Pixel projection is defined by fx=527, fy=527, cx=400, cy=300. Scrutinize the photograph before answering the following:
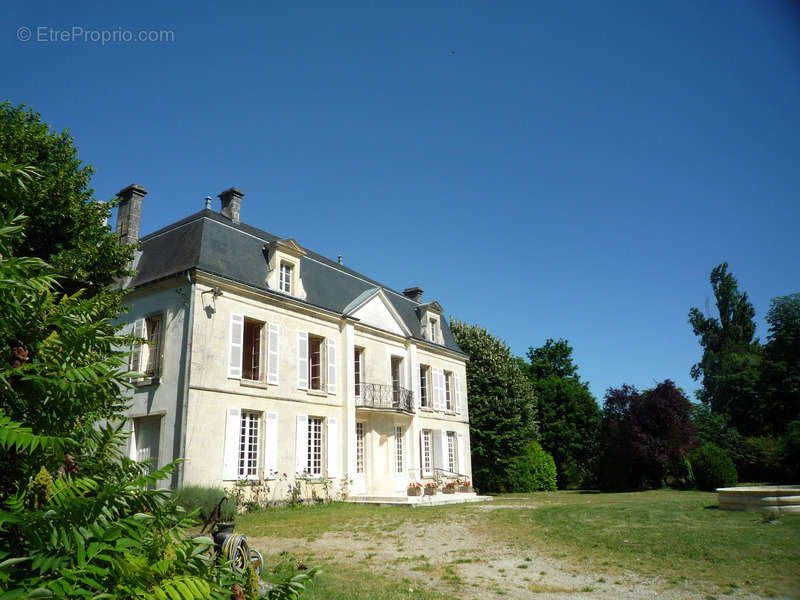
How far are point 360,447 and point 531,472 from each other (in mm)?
11939

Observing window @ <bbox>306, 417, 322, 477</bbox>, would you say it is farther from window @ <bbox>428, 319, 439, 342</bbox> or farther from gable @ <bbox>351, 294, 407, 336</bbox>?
window @ <bbox>428, 319, 439, 342</bbox>

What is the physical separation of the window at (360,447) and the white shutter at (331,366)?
2340mm

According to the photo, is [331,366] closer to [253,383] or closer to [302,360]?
[302,360]

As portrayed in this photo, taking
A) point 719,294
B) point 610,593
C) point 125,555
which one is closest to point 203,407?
point 610,593

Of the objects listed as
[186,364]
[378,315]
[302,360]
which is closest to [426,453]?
[378,315]

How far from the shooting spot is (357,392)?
2005cm

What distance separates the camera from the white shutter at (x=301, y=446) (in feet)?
54.5

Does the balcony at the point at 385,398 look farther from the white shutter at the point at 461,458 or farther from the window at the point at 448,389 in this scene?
the white shutter at the point at 461,458

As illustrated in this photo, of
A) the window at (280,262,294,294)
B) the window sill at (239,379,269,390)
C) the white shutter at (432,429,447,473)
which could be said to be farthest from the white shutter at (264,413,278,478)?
the white shutter at (432,429,447,473)

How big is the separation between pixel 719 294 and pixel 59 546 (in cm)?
5522

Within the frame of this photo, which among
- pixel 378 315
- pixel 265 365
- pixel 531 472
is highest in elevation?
pixel 378 315

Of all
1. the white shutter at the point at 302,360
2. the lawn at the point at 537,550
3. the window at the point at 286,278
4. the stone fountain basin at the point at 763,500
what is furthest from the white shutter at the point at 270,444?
the stone fountain basin at the point at 763,500

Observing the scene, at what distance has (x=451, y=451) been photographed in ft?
80.2

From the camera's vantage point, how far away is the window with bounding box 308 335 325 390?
18.6 metres
